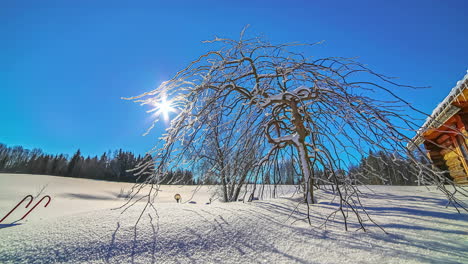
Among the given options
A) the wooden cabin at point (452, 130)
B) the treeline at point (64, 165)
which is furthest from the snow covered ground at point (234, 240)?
the treeline at point (64, 165)

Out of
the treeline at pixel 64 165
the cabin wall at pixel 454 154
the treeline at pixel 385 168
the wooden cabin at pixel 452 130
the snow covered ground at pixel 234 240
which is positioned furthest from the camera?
the treeline at pixel 64 165

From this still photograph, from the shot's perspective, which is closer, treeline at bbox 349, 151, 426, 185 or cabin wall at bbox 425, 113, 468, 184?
treeline at bbox 349, 151, 426, 185

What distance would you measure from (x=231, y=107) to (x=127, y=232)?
183cm

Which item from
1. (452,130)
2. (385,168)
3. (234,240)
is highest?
(452,130)

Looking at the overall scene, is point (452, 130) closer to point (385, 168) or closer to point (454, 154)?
point (385, 168)

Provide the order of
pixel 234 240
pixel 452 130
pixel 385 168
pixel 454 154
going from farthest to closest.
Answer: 1. pixel 454 154
2. pixel 452 130
3. pixel 385 168
4. pixel 234 240

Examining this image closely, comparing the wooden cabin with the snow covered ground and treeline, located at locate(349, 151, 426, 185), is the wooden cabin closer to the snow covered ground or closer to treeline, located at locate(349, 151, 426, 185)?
treeline, located at locate(349, 151, 426, 185)

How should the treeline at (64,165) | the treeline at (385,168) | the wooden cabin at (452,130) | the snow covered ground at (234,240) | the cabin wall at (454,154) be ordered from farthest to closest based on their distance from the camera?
the treeline at (64,165) < the cabin wall at (454,154) < the wooden cabin at (452,130) < the treeline at (385,168) < the snow covered ground at (234,240)

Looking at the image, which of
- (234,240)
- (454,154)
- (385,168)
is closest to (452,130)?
(385,168)

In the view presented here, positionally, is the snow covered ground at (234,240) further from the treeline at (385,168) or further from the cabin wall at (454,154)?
the cabin wall at (454,154)

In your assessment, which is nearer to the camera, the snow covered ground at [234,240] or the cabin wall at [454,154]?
the snow covered ground at [234,240]

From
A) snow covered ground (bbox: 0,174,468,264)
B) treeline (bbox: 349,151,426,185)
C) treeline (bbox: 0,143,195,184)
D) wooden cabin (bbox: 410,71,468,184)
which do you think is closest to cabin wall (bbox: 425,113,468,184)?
wooden cabin (bbox: 410,71,468,184)

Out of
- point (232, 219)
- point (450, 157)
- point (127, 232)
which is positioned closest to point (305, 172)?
point (232, 219)

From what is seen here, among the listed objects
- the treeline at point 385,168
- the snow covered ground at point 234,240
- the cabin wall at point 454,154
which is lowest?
the snow covered ground at point 234,240
